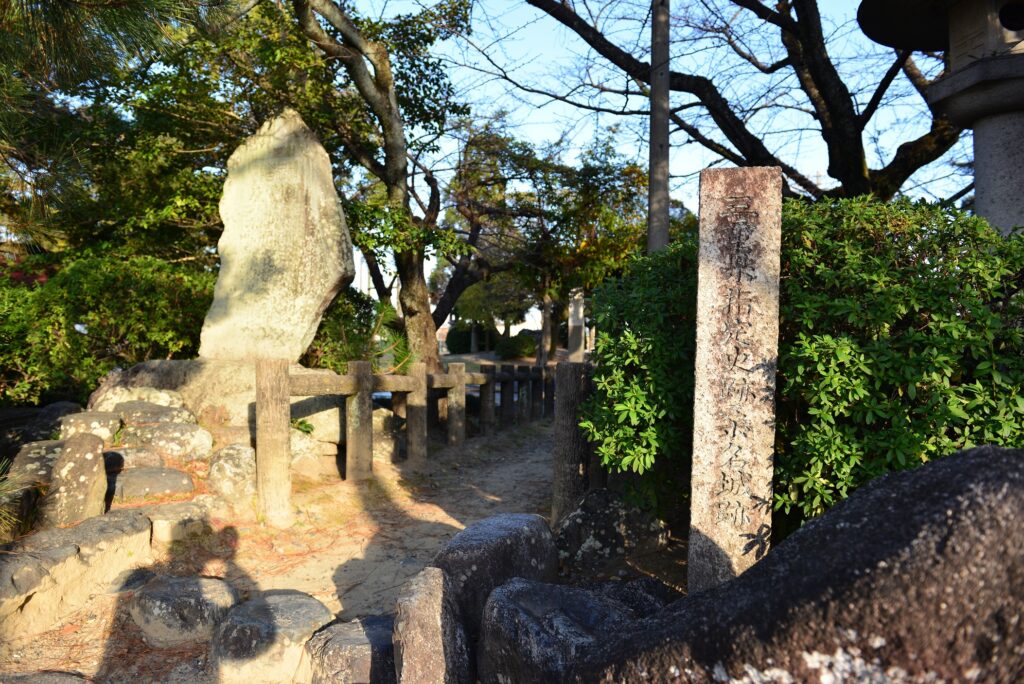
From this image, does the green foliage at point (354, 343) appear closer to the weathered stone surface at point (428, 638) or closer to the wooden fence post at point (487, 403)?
the wooden fence post at point (487, 403)

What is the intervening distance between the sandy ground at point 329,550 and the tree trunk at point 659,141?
296cm

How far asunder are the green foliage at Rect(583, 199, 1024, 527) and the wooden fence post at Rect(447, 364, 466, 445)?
16.6 feet

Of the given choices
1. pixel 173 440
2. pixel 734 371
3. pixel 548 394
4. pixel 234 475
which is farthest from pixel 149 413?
pixel 548 394

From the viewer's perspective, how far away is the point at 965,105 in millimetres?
5980

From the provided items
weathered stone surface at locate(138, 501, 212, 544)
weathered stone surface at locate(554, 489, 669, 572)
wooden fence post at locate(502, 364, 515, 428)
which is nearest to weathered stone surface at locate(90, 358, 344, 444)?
weathered stone surface at locate(138, 501, 212, 544)

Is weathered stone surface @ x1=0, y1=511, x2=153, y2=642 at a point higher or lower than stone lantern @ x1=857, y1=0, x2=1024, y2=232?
lower

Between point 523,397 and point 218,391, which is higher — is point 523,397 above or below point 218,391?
below

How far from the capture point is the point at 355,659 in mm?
3439

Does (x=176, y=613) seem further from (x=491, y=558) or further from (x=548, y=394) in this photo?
(x=548, y=394)

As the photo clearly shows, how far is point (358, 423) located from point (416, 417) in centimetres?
113

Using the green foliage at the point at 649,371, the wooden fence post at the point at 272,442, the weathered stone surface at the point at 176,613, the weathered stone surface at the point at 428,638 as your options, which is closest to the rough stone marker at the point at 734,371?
the green foliage at the point at 649,371

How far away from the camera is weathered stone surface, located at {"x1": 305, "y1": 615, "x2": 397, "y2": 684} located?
343 cm

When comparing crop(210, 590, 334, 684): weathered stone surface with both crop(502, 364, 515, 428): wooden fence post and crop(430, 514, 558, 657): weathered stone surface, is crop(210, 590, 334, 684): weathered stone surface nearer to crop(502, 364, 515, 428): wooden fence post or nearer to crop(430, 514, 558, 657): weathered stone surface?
crop(430, 514, 558, 657): weathered stone surface

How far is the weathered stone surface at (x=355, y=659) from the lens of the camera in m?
3.43
